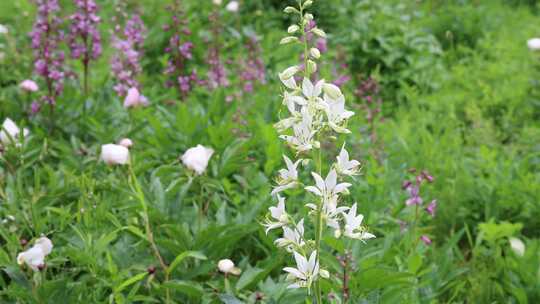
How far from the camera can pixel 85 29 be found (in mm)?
3816

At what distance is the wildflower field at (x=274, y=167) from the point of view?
90.2 inches

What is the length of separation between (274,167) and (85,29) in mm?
1383

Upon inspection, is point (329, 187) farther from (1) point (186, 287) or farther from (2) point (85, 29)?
(2) point (85, 29)

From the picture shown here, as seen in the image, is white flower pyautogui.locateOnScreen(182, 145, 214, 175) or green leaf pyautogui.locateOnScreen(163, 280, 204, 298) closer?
green leaf pyautogui.locateOnScreen(163, 280, 204, 298)

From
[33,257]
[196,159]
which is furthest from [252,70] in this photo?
[33,257]

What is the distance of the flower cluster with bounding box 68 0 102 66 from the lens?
378cm

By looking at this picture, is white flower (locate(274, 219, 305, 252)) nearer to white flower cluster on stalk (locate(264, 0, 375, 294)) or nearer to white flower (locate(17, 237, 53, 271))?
white flower cluster on stalk (locate(264, 0, 375, 294))

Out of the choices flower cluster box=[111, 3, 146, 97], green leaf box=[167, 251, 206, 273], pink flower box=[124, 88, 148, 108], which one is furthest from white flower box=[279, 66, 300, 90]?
flower cluster box=[111, 3, 146, 97]

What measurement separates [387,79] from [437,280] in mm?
2693

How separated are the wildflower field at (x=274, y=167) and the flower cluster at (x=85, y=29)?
1 centimetres

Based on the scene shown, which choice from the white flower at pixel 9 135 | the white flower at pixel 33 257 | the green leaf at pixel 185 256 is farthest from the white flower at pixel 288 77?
the white flower at pixel 9 135

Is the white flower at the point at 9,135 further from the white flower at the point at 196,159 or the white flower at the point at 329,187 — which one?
the white flower at the point at 329,187

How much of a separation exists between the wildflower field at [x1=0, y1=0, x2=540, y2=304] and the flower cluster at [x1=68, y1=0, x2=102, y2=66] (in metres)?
0.01

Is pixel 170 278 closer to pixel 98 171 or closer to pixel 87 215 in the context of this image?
pixel 87 215
